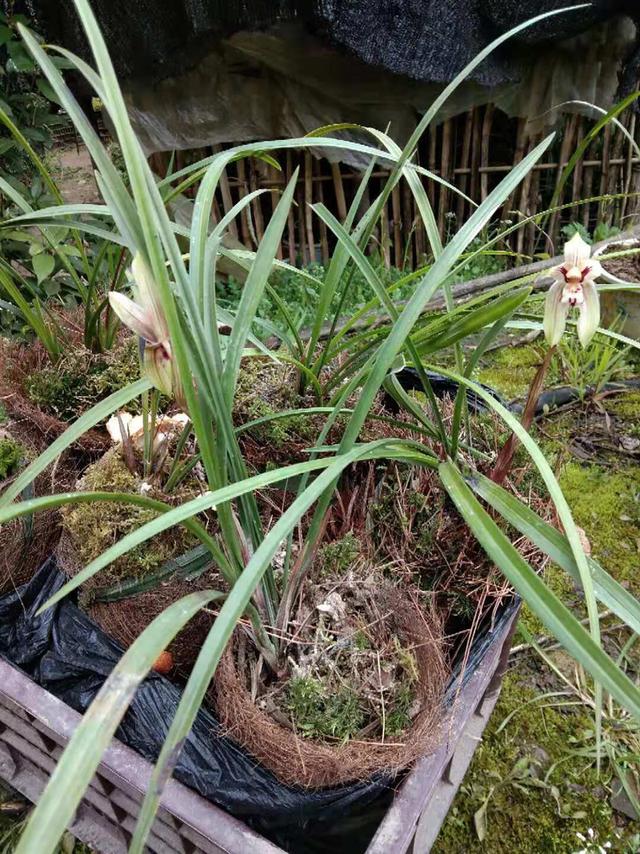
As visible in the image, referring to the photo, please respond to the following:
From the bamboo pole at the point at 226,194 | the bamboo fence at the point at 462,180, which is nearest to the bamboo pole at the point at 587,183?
the bamboo fence at the point at 462,180

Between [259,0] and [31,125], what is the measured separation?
99cm

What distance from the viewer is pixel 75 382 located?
3.78ft

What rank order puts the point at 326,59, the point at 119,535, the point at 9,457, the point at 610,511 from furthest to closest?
the point at 326,59, the point at 610,511, the point at 9,457, the point at 119,535

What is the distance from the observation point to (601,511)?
1.70m

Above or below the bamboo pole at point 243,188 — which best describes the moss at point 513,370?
below

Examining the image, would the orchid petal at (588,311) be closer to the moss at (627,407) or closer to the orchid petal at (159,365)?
the orchid petal at (159,365)

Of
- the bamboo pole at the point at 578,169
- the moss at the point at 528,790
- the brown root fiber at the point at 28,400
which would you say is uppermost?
the bamboo pole at the point at 578,169

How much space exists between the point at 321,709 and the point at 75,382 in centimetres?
78

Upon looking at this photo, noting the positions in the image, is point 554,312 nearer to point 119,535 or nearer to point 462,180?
point 119,535

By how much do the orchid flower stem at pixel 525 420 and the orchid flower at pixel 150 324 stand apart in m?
0.42

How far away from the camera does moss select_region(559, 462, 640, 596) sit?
1.55 meters

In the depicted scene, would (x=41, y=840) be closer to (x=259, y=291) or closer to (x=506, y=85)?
(x=259, y=291)

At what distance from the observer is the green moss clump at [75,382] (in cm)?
113

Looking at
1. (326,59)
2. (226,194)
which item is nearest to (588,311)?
(326,59)
